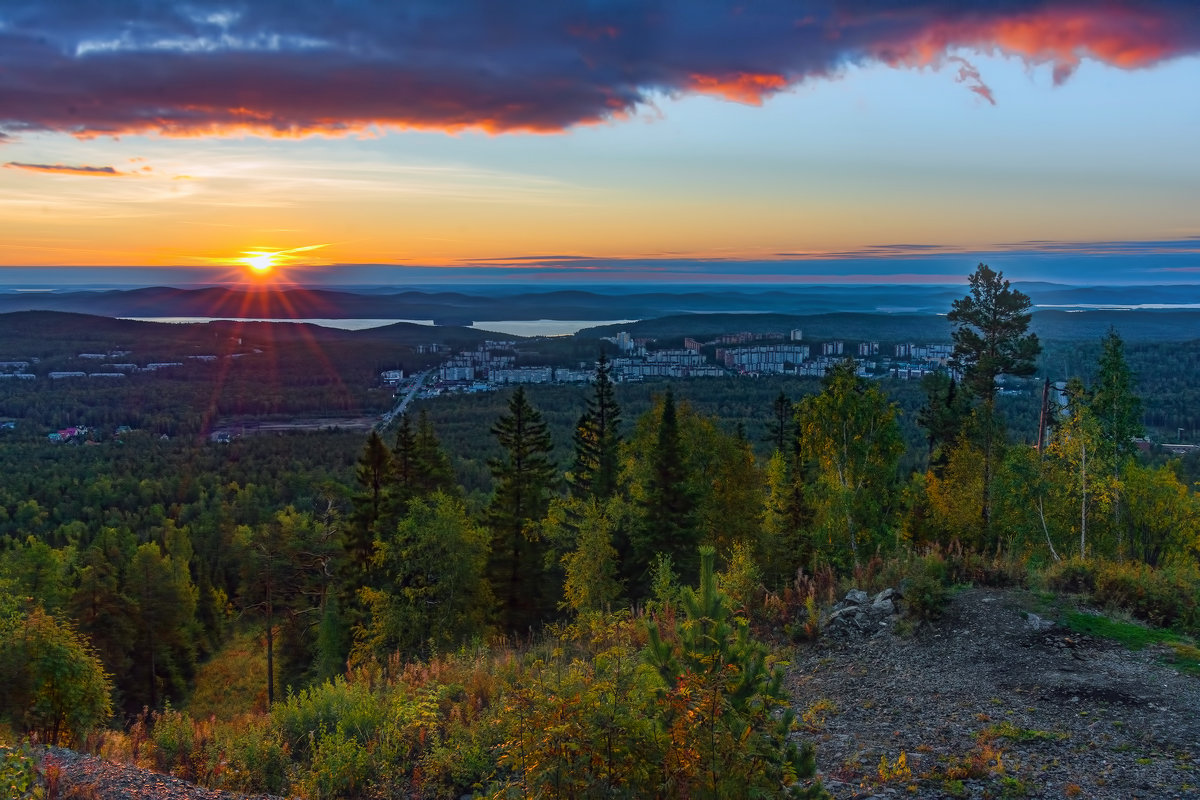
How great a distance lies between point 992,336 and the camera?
23.8 metres

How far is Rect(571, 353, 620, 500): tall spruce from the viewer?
95.2ft

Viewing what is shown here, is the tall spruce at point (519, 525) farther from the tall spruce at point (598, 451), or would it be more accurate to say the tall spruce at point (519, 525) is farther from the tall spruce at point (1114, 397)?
the tall spruce at point (1114, 397)

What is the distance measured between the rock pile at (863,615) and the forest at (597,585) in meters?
0.48

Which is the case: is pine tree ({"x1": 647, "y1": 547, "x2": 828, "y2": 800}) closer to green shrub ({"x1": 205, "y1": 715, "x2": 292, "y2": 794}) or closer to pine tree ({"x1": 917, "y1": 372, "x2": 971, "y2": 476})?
green shrub ({"x1": 205, "y1": 715, "x2": 292, "y2": 794})

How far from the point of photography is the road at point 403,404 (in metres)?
115

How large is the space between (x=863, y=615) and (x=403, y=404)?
125961mm

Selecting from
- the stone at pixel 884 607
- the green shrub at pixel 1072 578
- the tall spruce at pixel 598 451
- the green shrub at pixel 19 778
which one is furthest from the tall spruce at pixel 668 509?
the green shrub at pixel 19 778

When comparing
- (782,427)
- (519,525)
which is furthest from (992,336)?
(519,525)

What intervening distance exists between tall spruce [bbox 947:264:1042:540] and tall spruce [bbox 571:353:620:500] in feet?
42.2

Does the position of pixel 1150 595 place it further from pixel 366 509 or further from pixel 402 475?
pixel 366 509

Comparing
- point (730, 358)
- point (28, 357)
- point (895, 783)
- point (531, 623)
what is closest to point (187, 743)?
point (895, 783)

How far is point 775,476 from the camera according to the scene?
23.2 metres

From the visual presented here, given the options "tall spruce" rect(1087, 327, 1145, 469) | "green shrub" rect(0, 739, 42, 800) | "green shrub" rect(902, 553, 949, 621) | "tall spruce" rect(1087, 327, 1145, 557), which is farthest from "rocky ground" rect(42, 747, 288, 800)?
"tall spruce" rect(1087, 327, 1145, 469)

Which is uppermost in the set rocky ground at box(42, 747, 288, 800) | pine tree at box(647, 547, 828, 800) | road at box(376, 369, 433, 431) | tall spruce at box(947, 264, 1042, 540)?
tall spruce at box(947, 264, 1042, 540)
